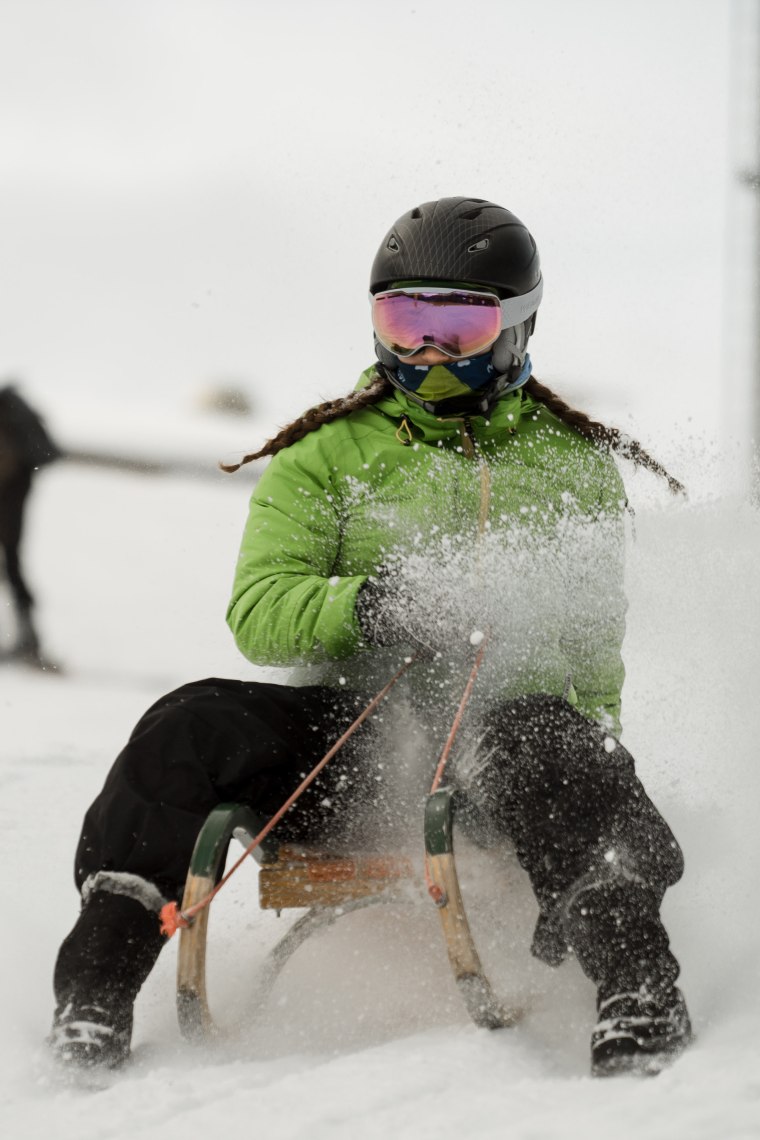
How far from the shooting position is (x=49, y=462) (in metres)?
7.83

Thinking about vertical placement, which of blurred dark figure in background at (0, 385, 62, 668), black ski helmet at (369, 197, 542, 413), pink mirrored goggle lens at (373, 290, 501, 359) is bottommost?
blurred dark figure in background at (0, 385, 62, 668)

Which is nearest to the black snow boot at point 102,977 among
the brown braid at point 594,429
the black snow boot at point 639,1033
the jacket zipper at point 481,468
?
the black snow boot at point 639,1033

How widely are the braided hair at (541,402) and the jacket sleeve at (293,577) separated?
0.15 feet

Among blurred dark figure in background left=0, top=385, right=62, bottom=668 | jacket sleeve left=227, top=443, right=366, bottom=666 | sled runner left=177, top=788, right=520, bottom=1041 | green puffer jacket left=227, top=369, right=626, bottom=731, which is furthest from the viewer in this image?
blurred dark figure in background left=0, top=385, right=62, bottom=668

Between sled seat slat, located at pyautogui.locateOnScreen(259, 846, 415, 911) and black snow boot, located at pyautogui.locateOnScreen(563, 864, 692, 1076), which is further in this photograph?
sled seat slat, located at pyautogui.locateOnScreen(259, 846, 415, 911)

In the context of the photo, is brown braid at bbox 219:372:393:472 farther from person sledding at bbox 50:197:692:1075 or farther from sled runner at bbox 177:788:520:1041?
sled runner at bbox 177:788:520:1041

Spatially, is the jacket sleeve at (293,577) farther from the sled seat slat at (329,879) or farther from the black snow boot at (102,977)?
the black snow boot at (102,977)

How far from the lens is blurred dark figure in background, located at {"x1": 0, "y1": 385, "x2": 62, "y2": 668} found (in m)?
7.85

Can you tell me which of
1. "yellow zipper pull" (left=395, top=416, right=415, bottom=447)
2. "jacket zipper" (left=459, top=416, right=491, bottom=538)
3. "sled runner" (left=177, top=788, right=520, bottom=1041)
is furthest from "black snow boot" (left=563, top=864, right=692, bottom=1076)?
"yellow zipper pull" (left=395, top=416, right=415, bottom=447)

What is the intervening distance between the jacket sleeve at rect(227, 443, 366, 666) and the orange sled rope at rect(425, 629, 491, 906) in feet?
A: 0.70

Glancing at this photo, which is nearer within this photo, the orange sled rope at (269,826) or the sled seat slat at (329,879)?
the orange sled rope at (269,826)

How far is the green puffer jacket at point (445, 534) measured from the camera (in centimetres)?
244

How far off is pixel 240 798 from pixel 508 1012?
550 mm

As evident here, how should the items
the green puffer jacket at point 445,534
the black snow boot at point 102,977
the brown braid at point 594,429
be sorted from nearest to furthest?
the black snow boot at point 102,977 → the green puffer jacket at point 445,534 → the brown braid at point 594,429
